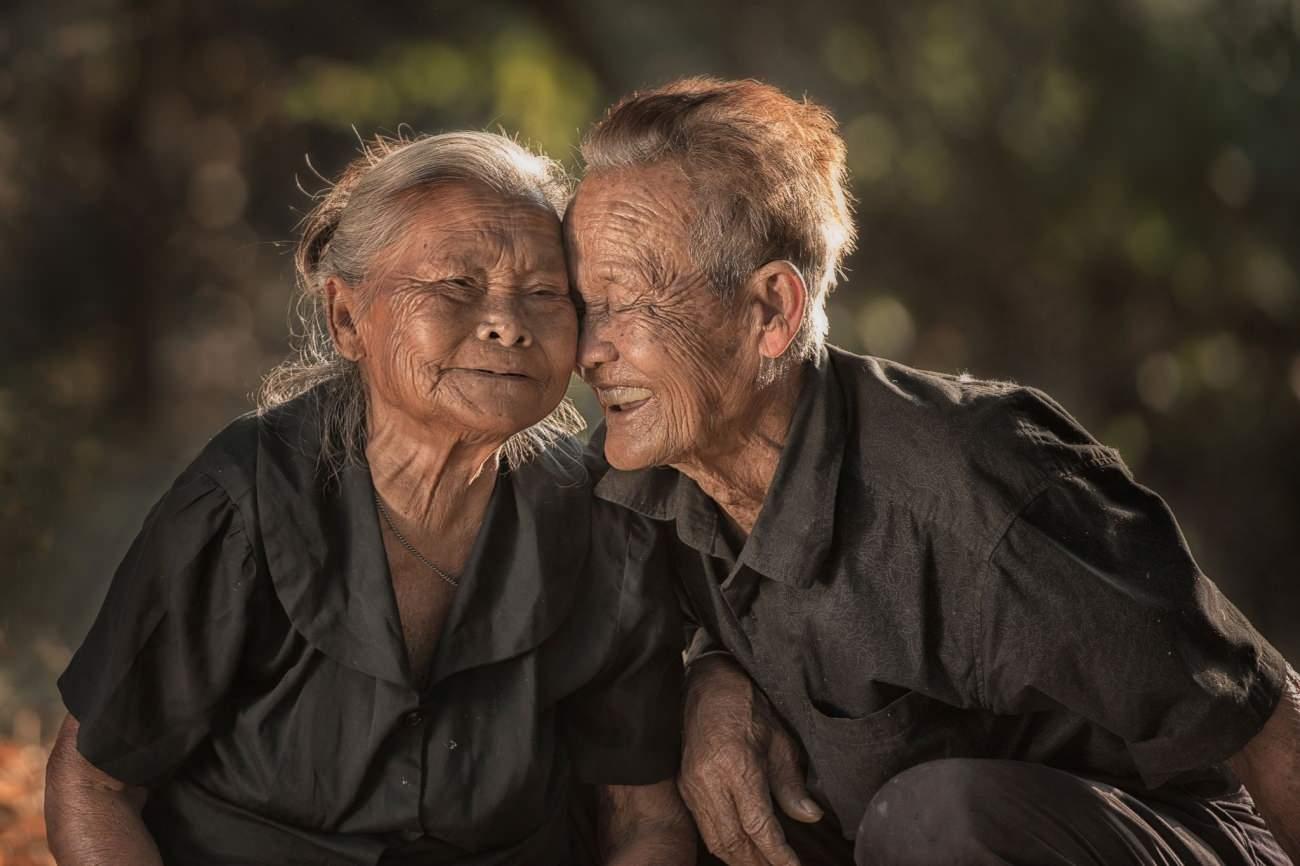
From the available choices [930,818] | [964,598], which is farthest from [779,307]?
[930,818]

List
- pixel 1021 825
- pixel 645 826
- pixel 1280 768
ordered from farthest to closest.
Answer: pixel 645 826 < pixel 1280 768 < pixel 1021 825

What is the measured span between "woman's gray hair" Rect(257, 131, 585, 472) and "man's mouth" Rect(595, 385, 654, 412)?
0.27 meters

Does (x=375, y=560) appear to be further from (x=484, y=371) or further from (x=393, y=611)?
(x=484, y=371)

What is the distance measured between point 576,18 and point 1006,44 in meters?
1.99

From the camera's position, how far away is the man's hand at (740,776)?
113 inches

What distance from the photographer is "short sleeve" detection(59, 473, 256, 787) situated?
101 inches

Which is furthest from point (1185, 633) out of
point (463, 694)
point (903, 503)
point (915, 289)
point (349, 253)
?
point (915, 289)

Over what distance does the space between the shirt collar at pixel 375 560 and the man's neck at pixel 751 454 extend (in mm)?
271

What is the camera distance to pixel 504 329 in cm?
269

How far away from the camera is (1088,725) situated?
2766 millimetres

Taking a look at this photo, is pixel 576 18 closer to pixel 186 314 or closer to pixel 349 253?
pixel 186 314

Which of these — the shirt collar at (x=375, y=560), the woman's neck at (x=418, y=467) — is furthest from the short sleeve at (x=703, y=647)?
the woman's neck at (x=418, y=467)

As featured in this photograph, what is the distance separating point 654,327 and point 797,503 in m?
0.42

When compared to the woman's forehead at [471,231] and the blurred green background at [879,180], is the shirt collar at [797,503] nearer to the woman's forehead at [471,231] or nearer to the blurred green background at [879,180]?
the woman's forehead at [471,231]
